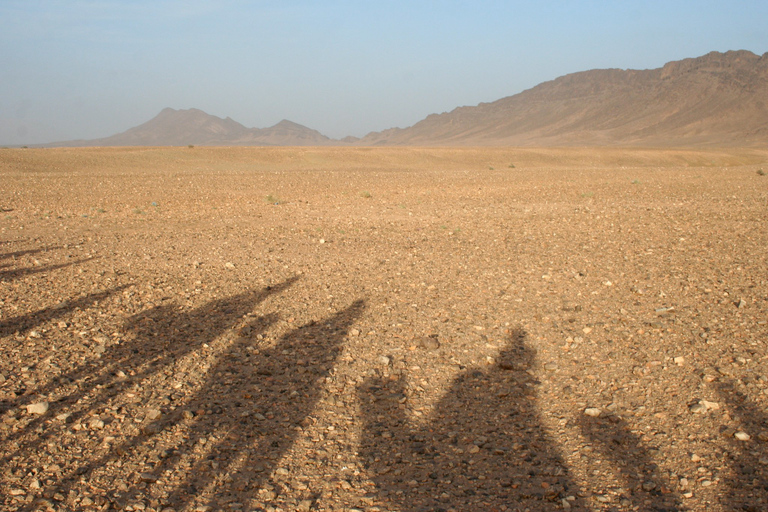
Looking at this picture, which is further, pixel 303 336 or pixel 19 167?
pixel 19 167

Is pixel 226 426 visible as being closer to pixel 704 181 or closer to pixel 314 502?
pixel 314 502

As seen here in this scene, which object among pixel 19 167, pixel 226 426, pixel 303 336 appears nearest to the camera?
pixel 226 426

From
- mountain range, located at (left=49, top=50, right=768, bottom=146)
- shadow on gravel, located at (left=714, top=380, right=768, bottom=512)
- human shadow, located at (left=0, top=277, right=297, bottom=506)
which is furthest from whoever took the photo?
mountain range, located at (left=49, top=50, right=768, bottom=146)

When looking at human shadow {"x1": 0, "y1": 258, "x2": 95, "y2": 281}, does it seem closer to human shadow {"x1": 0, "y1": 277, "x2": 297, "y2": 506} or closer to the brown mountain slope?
human shadow {"x1": 0, "y1": 277, "x2": 297, "y2": 506}

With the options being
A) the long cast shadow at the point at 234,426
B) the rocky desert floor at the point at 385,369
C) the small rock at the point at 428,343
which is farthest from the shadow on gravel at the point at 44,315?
the small rock at the point at 428,343

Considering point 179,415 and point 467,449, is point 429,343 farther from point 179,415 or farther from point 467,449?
point 179,415

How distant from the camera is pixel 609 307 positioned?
6.55 meters

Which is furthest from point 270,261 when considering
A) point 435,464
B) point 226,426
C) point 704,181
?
point 704,181

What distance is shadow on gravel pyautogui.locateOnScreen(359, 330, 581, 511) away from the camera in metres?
3.34

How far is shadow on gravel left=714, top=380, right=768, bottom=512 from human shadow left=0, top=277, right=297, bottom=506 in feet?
11.8

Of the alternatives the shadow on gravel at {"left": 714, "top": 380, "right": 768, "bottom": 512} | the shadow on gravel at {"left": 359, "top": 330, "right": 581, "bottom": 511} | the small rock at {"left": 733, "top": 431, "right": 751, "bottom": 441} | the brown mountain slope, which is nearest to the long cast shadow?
the shadow on gravel at {"left": 359, "top": 330, "right": 581, "bottom": 511}

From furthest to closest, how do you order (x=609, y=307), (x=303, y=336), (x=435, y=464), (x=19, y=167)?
(x=19, y=167), (x=609, y=307), (x=303, y=336), (x=435, y=464)

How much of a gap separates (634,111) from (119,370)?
412ft

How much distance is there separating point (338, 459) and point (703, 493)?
6.72ft
